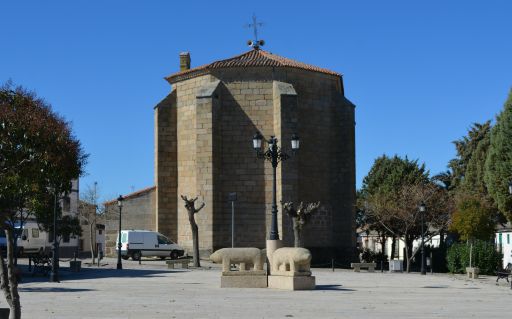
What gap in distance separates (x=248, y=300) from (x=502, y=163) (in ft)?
85.6

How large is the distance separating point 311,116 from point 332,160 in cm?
282

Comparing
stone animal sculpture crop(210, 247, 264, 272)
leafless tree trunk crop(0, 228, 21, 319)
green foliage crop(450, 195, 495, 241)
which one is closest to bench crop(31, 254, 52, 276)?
stone animal sculpture crop(210, 247, 264, 272)

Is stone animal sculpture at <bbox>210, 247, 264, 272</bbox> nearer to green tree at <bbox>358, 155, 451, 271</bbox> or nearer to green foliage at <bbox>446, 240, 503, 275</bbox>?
green foliage at <bbox>446, 240, 503, 275</bbox>

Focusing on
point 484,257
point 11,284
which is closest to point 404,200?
point 484,257

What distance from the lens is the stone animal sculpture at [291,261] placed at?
1898cm

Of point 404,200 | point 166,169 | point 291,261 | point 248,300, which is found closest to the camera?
point 248,300

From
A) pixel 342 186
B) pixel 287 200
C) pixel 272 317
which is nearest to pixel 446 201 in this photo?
pixel 342 186

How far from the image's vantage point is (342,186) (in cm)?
4056

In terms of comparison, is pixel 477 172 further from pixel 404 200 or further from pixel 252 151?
pixel 252 151

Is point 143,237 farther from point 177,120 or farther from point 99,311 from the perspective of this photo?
point 99,311

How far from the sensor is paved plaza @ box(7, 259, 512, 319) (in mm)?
13688

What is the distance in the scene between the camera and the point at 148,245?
39.5m

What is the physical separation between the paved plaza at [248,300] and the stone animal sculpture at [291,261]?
2.71ft

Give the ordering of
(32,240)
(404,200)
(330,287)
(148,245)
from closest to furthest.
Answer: (330,287) < (148,245) < (404,200) < (32,240)
